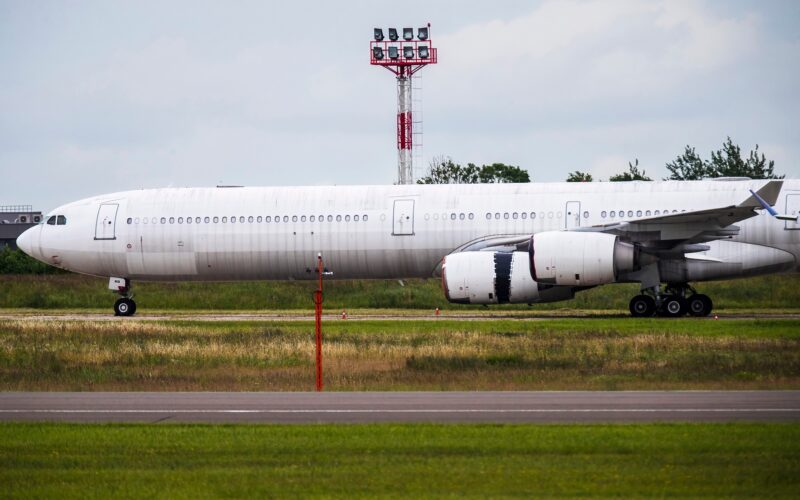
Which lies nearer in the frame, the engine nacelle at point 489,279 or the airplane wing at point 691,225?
the airplane wing at point 691,225

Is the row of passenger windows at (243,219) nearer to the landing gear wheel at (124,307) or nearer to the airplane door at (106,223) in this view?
the airplane door at (106,223)

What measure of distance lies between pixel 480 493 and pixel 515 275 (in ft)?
62.9

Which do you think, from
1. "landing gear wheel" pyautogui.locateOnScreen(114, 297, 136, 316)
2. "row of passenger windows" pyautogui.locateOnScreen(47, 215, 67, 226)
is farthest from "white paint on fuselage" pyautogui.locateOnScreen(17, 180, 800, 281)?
"landing gear wheel" pyautogui.locateOnScreen(114, 297, 136, 316)

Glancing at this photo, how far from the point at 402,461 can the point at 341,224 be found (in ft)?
69.1

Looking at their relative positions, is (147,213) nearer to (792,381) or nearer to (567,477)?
(792,381)

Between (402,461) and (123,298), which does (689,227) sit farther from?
(402,461)

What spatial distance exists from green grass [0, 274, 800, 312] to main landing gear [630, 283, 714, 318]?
6.38 meters

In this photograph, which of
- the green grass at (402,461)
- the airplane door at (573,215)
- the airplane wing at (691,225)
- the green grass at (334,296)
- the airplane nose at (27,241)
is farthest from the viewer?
the green grass at (334,296)

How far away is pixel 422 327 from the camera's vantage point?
26.2 meters

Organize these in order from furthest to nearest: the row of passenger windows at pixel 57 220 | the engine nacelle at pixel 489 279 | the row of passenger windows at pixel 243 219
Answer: the row of passenger windows at pixel 57 220 < the row of passenger windows at pixel 243 219 < the engine nacelle at pixel 489 279

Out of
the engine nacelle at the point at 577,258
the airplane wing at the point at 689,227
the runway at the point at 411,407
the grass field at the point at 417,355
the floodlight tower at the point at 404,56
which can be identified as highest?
the floodlight tower at the point at 404,56

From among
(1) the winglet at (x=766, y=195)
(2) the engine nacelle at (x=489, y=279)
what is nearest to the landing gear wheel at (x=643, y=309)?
(2) the engine nacelle at (x=489, y=279)

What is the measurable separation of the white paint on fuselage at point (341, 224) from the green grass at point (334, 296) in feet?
19.6

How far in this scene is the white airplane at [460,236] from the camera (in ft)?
91.5
